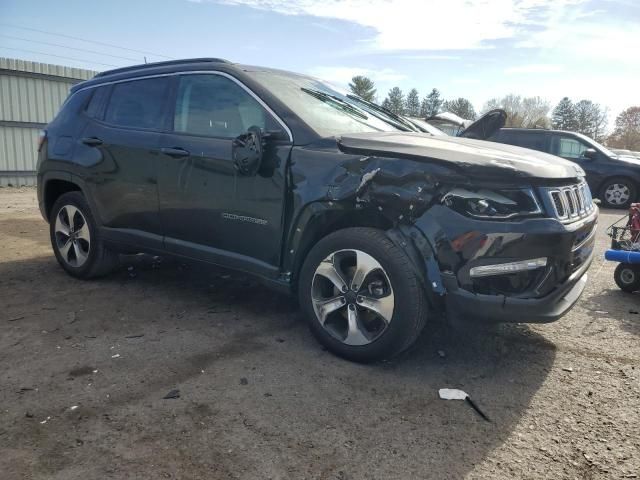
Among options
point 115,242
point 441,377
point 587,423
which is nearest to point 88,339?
point 115,242

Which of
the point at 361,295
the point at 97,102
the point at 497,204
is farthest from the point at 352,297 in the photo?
the point at 97,102

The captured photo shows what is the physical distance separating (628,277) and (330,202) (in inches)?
130

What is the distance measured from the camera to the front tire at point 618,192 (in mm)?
11703

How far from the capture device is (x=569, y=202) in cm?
305

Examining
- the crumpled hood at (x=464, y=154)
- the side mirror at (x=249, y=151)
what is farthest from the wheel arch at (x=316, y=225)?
the side mirror at (x=249, y=151)

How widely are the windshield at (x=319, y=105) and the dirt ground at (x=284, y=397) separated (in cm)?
149

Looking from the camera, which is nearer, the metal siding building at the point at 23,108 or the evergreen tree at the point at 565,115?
the metal siding building at the point at 23,108

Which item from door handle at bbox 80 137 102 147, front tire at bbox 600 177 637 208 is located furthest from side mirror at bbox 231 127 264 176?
front tire at bbox 600 177 637 208

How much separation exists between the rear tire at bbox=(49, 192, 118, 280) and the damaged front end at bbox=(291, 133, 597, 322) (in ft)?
10.0

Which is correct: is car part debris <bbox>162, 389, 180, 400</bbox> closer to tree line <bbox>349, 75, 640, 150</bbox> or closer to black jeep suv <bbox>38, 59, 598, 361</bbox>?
black jeep suv <bbox>38, 59, 598, 361</bbox>

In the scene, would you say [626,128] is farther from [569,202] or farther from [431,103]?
[569,202]

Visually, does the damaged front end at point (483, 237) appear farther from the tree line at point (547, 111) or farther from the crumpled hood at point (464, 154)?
the tree line at point (547, 111)

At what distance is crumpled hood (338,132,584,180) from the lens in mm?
2807

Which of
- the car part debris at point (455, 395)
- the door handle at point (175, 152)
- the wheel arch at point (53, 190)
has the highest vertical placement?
the door handle at point (175, 152)
